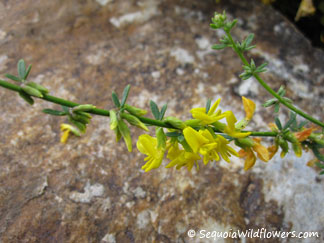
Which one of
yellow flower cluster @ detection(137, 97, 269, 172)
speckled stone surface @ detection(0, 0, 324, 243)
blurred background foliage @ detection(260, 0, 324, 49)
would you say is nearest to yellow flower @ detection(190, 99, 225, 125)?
yellow flower cluster @ detection(137, 97, 269, 172)

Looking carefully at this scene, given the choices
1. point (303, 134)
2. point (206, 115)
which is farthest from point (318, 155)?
point (206, 115)

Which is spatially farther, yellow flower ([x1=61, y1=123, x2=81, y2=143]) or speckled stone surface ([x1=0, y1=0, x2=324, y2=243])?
yellow flower ([x1=61, y1=123, x2=81, y2=143])

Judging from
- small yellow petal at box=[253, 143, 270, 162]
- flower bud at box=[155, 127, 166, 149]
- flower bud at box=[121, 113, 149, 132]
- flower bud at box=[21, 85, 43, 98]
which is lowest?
small yellow petal at box=[253, 143, 270, 162]

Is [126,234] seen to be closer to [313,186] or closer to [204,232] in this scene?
[204,232]

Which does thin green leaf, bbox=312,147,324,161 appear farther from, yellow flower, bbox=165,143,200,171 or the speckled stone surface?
yellow flower, bbox=165,143,200,171

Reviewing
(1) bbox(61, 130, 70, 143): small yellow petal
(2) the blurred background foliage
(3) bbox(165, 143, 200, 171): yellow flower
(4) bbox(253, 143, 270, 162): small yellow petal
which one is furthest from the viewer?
(2) the blurred background foliage

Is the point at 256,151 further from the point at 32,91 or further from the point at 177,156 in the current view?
the point at 32,91

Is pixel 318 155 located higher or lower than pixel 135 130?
higher

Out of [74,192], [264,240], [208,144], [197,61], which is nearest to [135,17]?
[197,61]
